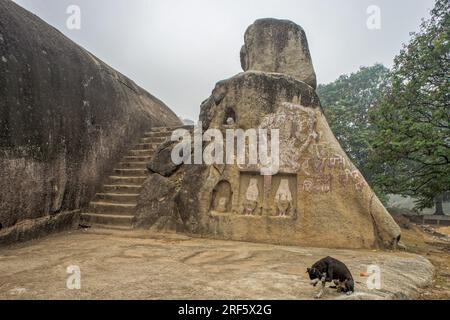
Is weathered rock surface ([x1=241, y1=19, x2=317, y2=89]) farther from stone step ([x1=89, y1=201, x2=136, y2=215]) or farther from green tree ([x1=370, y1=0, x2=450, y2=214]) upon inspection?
stone step ([x1=89, y1=201, x2=136, y2=215])

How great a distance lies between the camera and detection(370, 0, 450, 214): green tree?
736 cm

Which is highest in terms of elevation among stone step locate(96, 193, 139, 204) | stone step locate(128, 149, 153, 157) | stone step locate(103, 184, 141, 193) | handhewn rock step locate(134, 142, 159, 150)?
handhewn rock step locate(134, 142, 159, 150)

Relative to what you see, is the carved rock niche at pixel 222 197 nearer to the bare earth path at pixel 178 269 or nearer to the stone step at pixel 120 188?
the bare earth path at pixel 178 269

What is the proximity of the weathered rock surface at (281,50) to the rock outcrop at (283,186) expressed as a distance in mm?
1418

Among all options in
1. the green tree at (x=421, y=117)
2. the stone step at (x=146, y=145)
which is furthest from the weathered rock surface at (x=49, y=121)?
the green tree at (x=421, y=117)

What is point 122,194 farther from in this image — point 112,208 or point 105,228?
point 105,228

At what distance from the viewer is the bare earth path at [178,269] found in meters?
2.96

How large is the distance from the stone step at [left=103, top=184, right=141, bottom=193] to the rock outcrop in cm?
98

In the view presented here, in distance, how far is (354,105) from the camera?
69.8 ft

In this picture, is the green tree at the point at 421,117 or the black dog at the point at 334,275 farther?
the green tree at the point at 421,117

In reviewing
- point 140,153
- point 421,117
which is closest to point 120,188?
point 140,153

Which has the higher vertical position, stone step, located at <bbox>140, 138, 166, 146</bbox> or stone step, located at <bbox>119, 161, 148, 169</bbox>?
stone step, located at <bbox>140, 138, 166, 146</bbox>

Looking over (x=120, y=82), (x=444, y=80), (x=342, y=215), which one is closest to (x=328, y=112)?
(x=444, y=80)

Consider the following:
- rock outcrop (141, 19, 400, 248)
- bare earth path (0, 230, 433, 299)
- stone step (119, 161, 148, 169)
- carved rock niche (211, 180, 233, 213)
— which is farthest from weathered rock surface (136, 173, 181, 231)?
stone step (119, 161, 148, 169)
